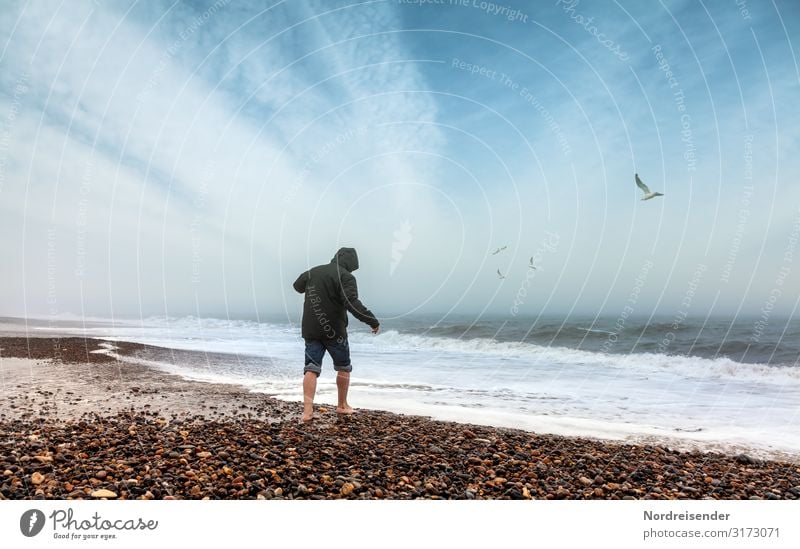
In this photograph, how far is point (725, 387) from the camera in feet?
44.1

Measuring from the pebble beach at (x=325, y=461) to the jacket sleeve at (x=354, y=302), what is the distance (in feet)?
4.37

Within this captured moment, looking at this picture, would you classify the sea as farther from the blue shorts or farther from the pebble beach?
the blue shorts

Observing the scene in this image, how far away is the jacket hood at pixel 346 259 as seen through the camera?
6.70 m

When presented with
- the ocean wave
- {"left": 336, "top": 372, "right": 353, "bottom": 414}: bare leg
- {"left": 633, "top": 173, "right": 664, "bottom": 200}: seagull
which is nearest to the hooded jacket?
{"left": 336, "top": 372, "right": 353, "bottom": 414}: bare leg

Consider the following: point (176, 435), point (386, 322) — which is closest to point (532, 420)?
point (176, 435)

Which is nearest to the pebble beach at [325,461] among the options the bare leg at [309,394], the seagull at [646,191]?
the bare leg at [309,394]

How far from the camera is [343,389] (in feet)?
23.3

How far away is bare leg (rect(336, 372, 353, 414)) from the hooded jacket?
0.63 meters

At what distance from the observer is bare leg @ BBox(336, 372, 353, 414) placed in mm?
7043

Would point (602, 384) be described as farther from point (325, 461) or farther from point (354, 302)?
point (325, 461)

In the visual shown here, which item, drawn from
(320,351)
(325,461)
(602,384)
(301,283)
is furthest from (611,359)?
(325,461)

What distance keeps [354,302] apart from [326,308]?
0.41 m

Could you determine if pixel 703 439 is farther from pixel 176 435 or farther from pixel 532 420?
pixel 176 435
